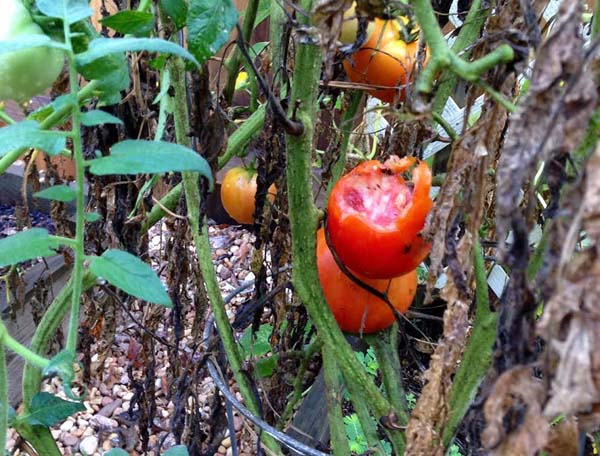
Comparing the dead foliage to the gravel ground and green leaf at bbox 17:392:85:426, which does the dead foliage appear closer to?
green leaf at bbox 17:392:85:426

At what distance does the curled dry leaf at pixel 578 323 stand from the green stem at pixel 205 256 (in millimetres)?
428

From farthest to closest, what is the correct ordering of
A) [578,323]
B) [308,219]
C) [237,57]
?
[237,57], [308,219], [578,323]

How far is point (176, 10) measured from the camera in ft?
1.57

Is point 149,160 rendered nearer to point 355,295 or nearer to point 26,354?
point 26,354

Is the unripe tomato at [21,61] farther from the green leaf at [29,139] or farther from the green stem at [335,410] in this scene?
the green stem at [335,410]

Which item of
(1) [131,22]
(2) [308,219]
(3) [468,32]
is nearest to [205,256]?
(2) [308,219]

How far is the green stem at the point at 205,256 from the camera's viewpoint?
582 mm

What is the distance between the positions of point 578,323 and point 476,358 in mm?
293

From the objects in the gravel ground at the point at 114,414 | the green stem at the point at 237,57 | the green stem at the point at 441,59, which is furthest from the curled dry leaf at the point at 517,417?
the gravel ground at the point at 114,414

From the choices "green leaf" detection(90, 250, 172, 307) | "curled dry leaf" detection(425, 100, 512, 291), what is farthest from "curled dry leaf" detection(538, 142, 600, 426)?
"green leaf" detection(90, 250, 172, 307)

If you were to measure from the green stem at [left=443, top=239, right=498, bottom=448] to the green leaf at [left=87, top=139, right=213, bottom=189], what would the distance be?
26cm

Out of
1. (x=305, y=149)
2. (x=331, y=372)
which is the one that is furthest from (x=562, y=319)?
(x=331, y=372)

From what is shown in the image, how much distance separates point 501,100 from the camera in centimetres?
28

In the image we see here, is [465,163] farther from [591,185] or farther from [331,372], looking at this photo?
[331,372]
